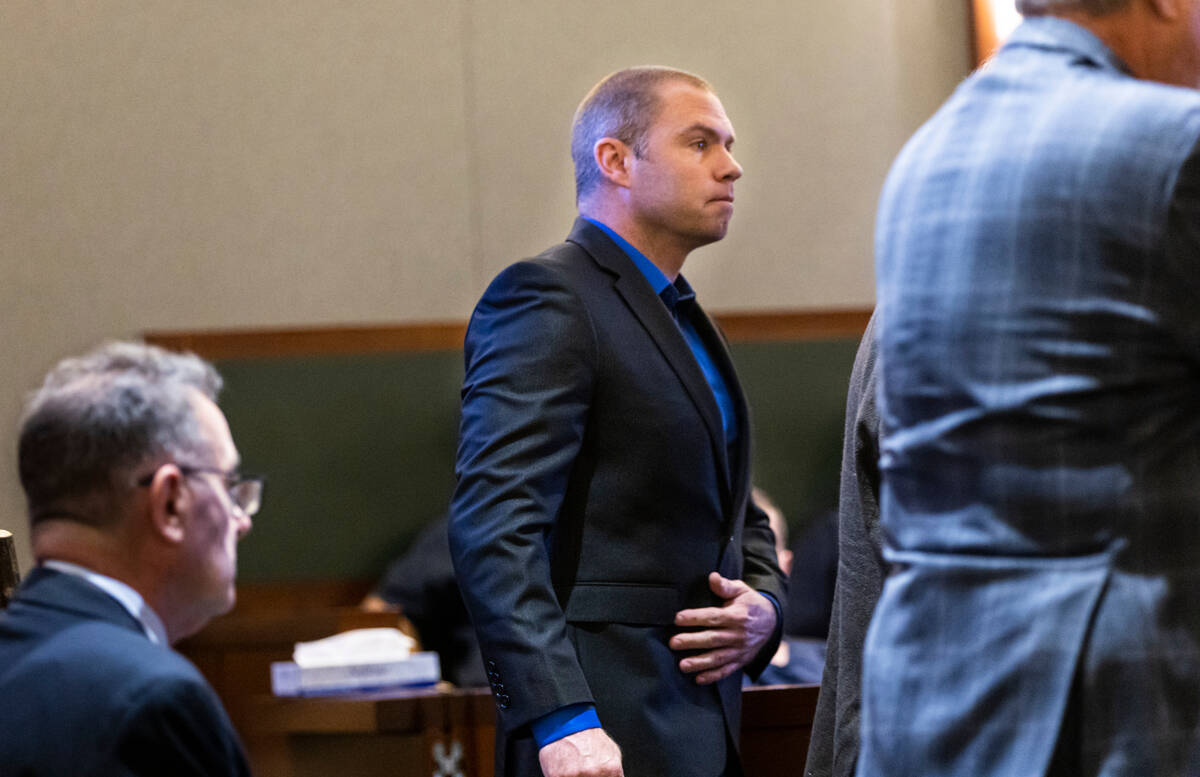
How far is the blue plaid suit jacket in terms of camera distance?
1.08 meters

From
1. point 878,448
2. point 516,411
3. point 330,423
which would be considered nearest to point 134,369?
point 516,411

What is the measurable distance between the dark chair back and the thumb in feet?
2.99

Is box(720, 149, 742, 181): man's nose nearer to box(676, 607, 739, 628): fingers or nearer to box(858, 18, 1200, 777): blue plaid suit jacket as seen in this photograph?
box(676, 607, 739, 628): fingers

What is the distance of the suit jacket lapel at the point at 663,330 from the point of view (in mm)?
2027

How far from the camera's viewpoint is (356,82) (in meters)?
5.40

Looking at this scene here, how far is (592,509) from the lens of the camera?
6.43 feet

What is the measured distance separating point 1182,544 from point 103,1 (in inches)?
193

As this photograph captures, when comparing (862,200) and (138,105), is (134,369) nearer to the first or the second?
(138,105)

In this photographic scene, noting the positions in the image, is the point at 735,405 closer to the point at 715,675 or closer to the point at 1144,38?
the point at 715,675

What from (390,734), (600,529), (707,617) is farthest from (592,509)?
(390,734)

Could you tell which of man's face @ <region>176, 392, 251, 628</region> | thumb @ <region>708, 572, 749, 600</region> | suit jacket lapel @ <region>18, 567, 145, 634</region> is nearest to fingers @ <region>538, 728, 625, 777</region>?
thumb @ <region>708, 572, 749, 600</region>

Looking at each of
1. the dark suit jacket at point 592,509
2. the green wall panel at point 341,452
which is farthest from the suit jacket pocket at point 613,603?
the green wall panel at point 341,452

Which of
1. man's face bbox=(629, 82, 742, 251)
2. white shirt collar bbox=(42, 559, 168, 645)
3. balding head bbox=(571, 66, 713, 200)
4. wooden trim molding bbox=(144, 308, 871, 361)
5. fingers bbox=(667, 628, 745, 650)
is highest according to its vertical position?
balding head bbox=(571, 66, 713, 200)

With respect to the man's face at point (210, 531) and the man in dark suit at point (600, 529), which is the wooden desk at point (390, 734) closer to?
the man in dark suit at point (600, 529)
